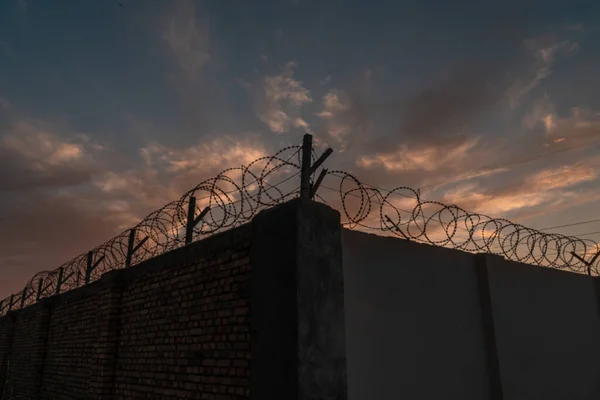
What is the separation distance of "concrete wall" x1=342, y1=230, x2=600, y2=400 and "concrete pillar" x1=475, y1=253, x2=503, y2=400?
0.01 metres

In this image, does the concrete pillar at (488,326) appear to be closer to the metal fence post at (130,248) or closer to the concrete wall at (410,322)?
the concrete wall at (410,322)

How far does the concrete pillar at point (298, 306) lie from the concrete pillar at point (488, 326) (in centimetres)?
294

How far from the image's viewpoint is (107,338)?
7332 millimetres

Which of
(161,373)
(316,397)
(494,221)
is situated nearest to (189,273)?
(161,373)

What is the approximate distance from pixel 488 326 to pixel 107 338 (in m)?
5.72

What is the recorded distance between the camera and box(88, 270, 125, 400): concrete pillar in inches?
281

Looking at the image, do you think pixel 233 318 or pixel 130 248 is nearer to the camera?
pixel 233 318

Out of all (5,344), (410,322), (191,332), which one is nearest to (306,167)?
(410,322)

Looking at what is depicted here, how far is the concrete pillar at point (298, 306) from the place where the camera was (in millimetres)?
3904

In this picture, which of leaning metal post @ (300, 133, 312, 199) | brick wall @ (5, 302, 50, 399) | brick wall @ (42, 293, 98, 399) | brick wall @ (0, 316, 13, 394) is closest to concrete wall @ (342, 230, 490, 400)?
leaning metal post @ (300, 133, 312, 199)

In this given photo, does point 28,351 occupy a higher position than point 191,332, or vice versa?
point 191,332

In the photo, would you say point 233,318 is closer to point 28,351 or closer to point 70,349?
point 70,349

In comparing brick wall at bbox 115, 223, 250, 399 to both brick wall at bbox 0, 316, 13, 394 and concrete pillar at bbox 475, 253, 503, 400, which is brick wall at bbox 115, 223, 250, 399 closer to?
concrete pillar at bbox 475, 253, 503, 400

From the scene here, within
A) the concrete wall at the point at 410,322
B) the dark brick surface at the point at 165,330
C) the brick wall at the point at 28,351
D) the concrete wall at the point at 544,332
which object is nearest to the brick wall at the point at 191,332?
the dark brick surface at the point at 165,330
